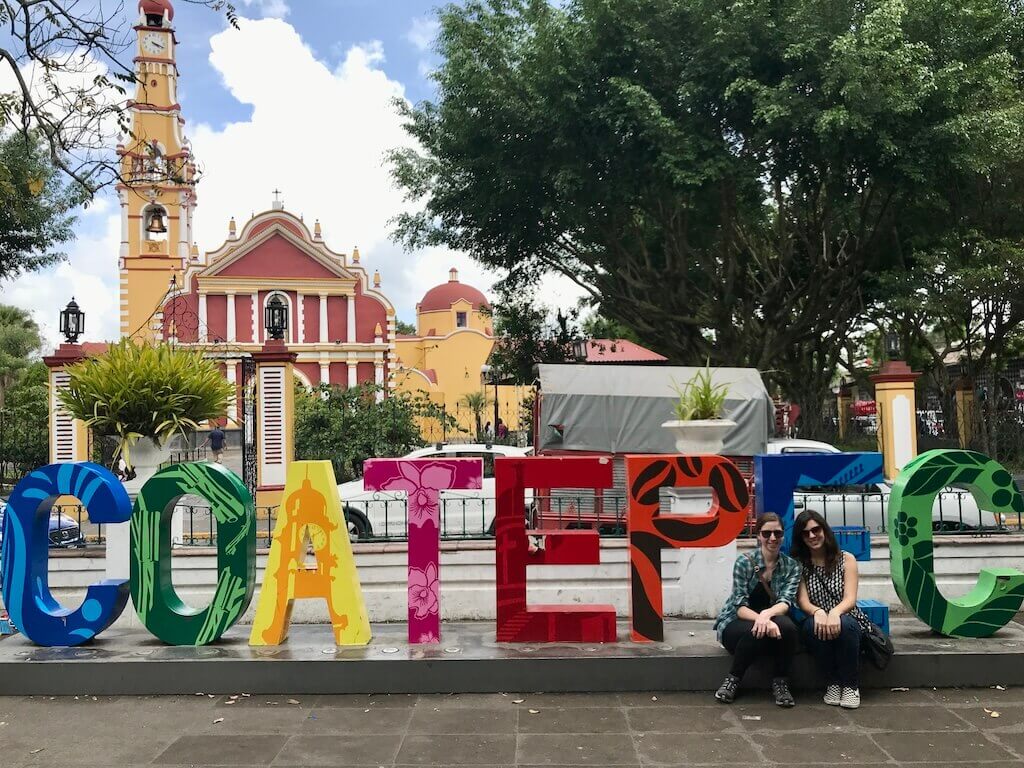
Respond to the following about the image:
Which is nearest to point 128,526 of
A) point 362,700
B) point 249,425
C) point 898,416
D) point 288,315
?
point 362,700

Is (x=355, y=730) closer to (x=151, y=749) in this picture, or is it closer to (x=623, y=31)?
(x=151, y=749)

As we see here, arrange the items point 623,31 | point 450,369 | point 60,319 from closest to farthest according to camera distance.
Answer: point 60,319 < point 623,31 < point 450,369

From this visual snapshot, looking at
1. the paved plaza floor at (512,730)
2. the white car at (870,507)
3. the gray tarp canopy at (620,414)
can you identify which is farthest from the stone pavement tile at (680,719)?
the gray tarp canopy at (620,414)

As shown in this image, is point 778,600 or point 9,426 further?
point 9,426

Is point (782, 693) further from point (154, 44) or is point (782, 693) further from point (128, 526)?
point (154, 44)

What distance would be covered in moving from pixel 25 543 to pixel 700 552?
4832mm

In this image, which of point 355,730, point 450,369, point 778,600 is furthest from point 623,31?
point 450,369

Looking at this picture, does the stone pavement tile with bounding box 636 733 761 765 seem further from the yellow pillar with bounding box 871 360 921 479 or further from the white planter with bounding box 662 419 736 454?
the yellow pillar with bounding box 871 360 921 479

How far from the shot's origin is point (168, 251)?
35500mm

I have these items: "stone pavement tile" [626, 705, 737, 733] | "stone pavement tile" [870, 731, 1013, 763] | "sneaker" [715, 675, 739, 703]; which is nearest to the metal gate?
"stone pavement tile" [626, 705, 737, 733]

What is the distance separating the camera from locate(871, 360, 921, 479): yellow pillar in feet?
39.1

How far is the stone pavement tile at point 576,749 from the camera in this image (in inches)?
165

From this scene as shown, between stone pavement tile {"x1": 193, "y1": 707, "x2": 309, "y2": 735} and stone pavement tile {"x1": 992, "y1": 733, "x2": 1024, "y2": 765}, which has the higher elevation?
stone pavement tile {"x1": 193, "y1": 707, "x2": 309, "y2": 735}

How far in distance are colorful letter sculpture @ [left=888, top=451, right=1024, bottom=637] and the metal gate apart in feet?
30.2
